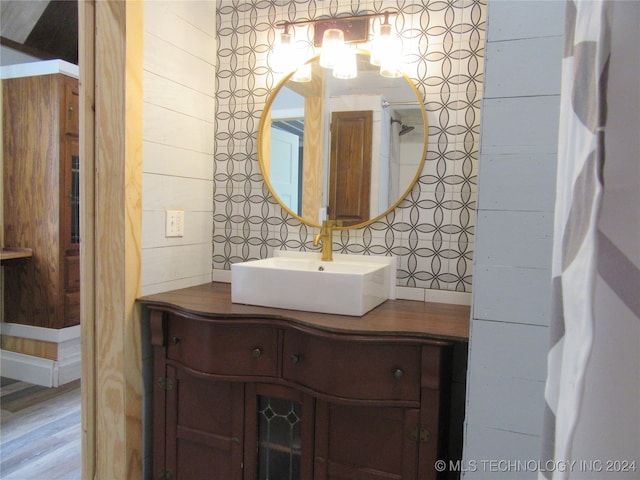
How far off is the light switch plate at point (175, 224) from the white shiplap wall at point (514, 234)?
122 cm

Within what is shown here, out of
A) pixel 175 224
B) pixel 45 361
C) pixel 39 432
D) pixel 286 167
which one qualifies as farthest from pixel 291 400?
pixel 45 361

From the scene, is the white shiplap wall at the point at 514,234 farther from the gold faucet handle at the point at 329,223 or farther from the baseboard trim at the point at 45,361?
the baseboard trim at the point at 45,361

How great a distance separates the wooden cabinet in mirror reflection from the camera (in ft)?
9.86

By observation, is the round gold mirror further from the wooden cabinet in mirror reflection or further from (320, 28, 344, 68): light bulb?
the wooden cabinet in mirror reflection

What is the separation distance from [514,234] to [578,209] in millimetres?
532

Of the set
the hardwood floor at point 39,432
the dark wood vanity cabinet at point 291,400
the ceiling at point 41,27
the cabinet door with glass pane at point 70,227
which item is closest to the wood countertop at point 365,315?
the dark wood vanity cabinet at point 291,400

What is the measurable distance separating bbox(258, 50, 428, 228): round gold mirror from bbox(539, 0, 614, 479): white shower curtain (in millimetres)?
1231

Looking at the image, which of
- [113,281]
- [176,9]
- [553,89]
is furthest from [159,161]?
[553,89]

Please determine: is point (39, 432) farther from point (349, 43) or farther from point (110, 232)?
point (349, 43)

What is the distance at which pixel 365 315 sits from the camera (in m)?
1.52

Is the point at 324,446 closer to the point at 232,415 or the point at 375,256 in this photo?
the point at 232,415

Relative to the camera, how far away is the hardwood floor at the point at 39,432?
6.75ft

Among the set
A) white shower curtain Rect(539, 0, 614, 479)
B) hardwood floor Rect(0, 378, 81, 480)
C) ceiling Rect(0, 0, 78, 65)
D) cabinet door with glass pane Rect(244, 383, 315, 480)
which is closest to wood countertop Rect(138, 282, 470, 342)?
cabinet door with glass pane Rect(244, 383, 315, 480)

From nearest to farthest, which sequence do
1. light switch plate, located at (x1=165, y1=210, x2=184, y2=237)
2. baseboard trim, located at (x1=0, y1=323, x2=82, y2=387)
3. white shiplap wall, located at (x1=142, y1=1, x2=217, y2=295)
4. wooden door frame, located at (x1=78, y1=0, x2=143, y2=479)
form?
wooden door frame, located at (x1=78, y1=0, x2=143, y2=479) < white shiplap wall, located at (x1=142, y1=1, x2=217, y2=295) < light switch plate, located at (x1=165, y1=210, x2=184, y2=237) < baseboard trim, located at (x1=0, y1=323, x2=82, y2=387)
